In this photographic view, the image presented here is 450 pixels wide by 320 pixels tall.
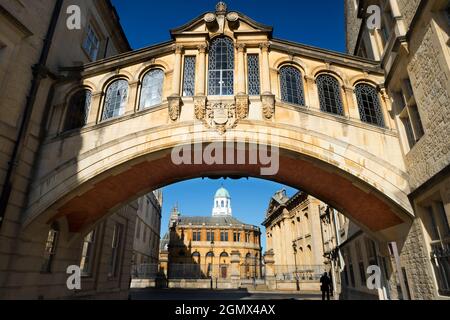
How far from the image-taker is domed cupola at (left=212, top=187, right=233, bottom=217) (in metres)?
106

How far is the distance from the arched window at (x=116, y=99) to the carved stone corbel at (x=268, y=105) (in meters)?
5.13

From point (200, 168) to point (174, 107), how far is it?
2.84m

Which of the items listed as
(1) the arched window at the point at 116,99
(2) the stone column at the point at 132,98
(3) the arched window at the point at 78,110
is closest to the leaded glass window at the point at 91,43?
(3) the arched window at the point at 78,110

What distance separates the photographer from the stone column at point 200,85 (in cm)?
1011

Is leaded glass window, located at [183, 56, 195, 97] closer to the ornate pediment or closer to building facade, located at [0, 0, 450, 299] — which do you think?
building facade, located at [0, 0, 450, 299]

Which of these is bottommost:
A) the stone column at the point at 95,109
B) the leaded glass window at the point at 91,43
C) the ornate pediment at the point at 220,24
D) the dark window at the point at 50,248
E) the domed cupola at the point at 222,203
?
the dark window at the point at 50,248

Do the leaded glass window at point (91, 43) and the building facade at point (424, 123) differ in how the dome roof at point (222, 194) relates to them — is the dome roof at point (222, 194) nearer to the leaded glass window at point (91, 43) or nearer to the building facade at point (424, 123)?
the leaded glass window at point (91, 43)

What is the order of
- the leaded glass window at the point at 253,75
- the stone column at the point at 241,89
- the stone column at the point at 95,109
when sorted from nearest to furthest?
1. the stone column at the point at 241,89
2. the leaded glass window at the point at 253,75
3. the stone column at the point at 95,109

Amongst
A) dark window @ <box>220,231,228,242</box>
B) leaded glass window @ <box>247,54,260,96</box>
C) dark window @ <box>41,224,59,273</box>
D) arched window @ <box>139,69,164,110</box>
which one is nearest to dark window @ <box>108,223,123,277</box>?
dark window @ <box>41,224,59,273</box>

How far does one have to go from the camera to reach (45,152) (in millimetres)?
10391

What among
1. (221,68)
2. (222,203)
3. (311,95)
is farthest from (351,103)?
(222,203)

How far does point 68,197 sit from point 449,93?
11.1 m

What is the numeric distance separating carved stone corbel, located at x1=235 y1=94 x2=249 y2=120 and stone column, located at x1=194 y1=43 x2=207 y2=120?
1.15 m
